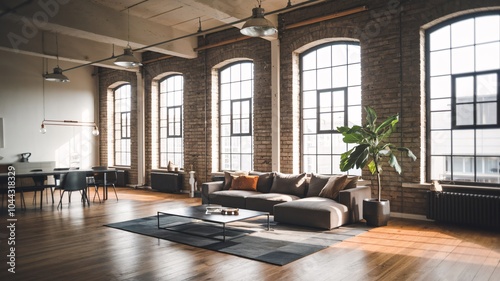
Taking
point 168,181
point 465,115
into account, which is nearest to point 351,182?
point 465,115

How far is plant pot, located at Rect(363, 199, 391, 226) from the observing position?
6086 millimetres

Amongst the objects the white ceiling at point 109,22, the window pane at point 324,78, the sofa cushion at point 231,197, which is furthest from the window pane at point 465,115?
the sofa cushion at point 231,197

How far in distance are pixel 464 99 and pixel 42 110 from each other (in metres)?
11.5

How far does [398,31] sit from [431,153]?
2.25 meters

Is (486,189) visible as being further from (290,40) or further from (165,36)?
(165,36)

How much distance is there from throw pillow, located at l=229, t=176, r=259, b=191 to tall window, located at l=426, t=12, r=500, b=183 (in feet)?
10.9

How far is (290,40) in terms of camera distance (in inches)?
322

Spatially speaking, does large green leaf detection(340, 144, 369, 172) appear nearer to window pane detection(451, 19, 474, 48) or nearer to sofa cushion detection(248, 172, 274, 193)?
sofa cushion detection(248, 172, 274, 193)

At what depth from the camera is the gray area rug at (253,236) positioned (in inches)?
185

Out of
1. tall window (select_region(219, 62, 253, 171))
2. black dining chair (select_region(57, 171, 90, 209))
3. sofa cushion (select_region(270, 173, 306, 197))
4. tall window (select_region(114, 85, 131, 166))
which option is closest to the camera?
sofa cushion (select_region(270, 173, 306, 197))

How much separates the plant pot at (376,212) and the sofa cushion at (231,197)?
2243 mm

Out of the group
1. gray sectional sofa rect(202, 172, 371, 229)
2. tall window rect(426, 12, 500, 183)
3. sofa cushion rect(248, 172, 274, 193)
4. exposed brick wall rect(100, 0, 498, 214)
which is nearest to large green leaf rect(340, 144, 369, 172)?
gray sectional sofa rect(202, 172, 371, 229)

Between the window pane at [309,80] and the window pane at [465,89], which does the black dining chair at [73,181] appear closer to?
the window pane at [309,80]

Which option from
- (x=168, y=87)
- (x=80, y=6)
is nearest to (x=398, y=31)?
(x=80, y=6)
